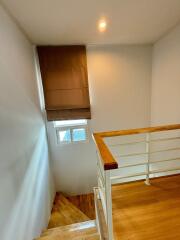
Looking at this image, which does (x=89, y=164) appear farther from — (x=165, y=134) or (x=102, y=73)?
(x=102, y=73)

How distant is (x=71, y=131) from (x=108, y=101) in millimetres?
1072

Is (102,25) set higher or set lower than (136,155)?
higher

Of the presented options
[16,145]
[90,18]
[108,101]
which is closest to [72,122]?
[108,101]

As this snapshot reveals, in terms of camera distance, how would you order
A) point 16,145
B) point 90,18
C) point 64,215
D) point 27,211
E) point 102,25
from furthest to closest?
1. point 64,215
2. point 102,25
3. point 90,18
4. point 27,211
5. point 16,145

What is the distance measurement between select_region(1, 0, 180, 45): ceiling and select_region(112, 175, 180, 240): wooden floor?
2164 millimetres

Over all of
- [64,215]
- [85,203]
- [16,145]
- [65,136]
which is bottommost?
[85,203]

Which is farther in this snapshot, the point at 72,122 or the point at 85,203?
the point at 85,203

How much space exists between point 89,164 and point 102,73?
214 cm

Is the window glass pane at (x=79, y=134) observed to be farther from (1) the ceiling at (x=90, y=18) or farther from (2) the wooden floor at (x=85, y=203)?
(1) the ceiling at (x=90, y=18)

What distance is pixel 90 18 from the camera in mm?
2000

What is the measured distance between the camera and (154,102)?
3.28m

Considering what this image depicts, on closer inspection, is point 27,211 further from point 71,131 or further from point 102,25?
point 102,25

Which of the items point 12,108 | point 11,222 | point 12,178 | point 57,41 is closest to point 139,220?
point 11,222

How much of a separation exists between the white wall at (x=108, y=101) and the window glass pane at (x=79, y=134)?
0.15 meters
